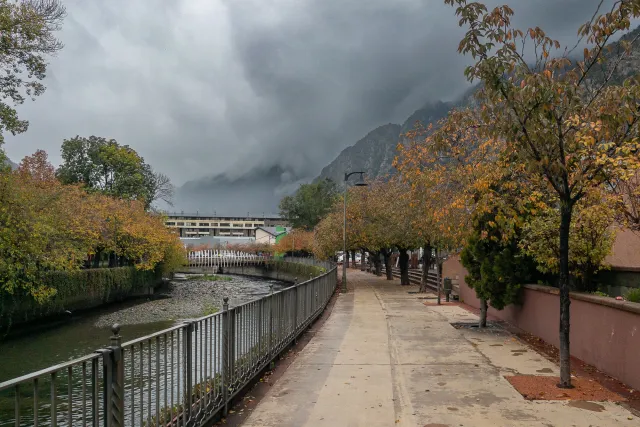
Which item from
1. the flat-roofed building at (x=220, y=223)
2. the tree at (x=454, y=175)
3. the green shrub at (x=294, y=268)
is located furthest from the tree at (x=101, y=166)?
the flat-roofed building at (x=220, y=223)

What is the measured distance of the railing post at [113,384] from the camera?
3783 millimetres

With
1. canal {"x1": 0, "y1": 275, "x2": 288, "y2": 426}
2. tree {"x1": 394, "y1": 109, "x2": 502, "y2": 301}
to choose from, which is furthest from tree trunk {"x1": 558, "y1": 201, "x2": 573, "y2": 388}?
canal {"x1": 0, "y1": 275, "x2": 288, "y2": 426}

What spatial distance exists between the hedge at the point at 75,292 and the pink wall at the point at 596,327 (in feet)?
58.2

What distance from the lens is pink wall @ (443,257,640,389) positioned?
745 centimetres

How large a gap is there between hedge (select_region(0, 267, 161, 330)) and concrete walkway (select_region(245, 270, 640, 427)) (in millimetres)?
13631

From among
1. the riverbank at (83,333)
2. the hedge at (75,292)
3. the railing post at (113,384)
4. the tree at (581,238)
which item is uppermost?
the tree at (581,238)

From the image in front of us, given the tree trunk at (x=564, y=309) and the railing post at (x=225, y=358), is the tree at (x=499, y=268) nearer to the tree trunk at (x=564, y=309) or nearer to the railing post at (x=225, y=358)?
the tree trunk at (x=564, y=309)

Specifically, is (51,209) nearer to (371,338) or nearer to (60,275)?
(60,275)

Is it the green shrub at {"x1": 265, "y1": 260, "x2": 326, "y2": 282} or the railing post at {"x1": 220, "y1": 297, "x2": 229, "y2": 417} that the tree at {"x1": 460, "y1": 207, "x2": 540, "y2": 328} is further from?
the green shrub at {"x1": 265, "y1": 260, "x2": 326, "y2": 282}

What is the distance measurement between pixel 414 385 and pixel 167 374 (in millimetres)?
4026

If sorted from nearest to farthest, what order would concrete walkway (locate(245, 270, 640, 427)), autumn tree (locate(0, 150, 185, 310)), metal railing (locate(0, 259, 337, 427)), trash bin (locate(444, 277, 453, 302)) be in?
metal railing (locate(0, 259, 337, 427)) < concrete walkway (locate(245, 270, 640, 427)) < autumn tree (locate(0, 150, 185, 310)) < trash bin (locate(444, 277, 453, 302))

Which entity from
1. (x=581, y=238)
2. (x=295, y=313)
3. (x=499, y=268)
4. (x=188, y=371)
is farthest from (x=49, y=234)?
(x=581, y=238)

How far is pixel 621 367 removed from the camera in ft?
25.4

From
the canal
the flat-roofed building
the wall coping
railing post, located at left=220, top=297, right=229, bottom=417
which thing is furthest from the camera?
the flat-roofed building
